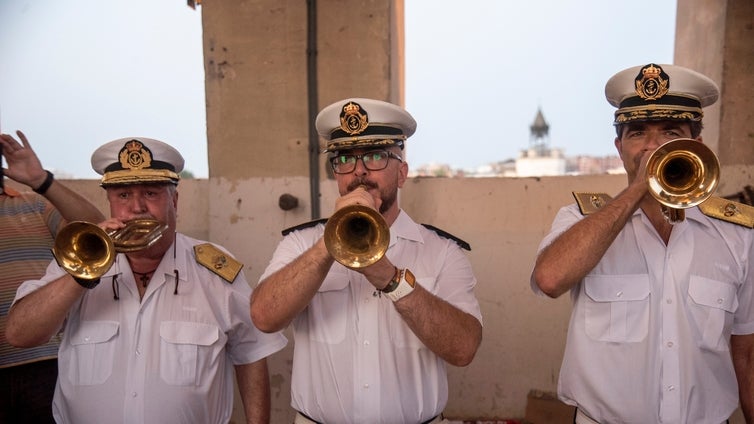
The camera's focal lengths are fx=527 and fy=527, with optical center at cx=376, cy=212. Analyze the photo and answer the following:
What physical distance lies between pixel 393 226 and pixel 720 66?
321 centimetres

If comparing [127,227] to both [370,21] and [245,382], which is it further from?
[370,21]

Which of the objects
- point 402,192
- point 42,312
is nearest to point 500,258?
point 402,192

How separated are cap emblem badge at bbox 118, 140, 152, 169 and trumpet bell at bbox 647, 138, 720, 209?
2.20 metres

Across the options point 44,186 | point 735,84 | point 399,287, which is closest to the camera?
point 399,287

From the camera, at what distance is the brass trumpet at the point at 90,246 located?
2.11 meters

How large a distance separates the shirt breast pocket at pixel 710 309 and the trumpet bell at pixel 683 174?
15.6 inches

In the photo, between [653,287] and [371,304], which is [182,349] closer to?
[371,304]

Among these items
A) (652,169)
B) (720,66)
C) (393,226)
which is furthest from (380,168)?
(720,66)

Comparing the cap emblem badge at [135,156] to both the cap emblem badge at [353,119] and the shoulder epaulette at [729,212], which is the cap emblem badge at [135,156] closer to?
the cap emblem badge at [353,119]

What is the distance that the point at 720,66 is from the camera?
4012 mm

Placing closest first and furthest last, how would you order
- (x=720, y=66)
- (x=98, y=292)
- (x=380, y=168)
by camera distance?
(x=380, y=168) → (x=98, y=292) → (x=720, y=66)

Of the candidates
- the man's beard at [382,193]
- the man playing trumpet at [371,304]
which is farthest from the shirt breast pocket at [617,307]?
the man's beard at [382,193]

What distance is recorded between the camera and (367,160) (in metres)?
2.28

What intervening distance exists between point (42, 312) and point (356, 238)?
1.36m
